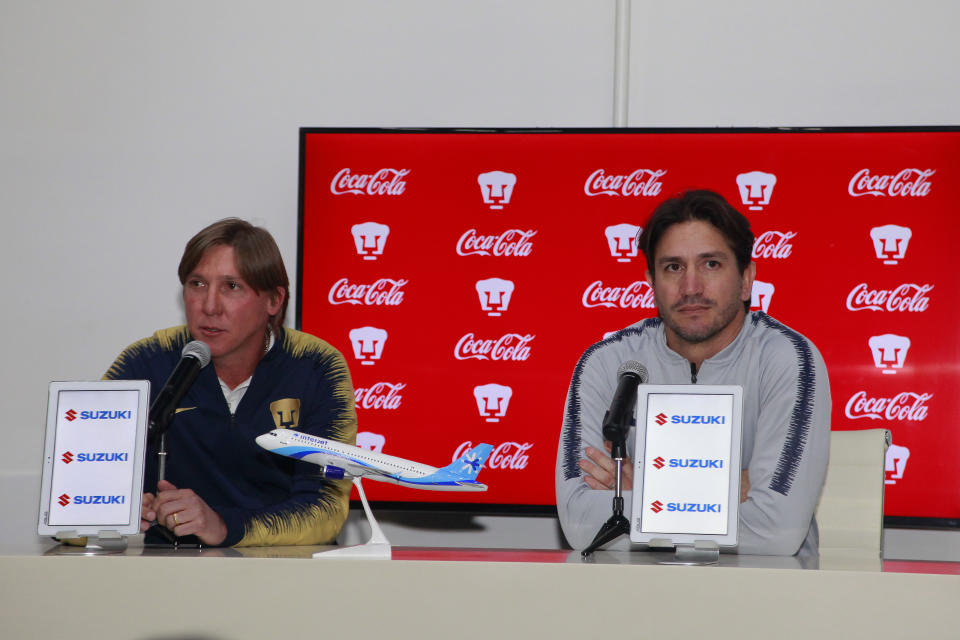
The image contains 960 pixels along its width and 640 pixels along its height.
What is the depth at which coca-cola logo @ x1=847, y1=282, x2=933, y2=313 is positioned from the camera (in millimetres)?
3561

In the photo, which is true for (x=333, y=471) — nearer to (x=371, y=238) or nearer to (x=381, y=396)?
(x=381, y=396)

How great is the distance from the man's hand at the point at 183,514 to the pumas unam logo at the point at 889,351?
2.55m

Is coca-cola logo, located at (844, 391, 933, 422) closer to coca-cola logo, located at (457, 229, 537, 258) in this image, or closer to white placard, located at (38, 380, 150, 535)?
coca-cola logo, located at (457, 229, 537, 258)

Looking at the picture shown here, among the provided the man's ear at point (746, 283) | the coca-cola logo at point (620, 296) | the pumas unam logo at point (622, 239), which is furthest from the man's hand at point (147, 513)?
the pumas unam logo at point (622, 239)

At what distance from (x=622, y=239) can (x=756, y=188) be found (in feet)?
1.79

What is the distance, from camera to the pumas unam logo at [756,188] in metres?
3.65

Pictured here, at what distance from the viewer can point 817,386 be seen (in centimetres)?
223

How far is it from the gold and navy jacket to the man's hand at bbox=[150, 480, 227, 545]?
32cm

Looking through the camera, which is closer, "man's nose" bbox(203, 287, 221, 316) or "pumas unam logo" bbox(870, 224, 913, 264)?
"man's nose" bbox(203, 287, 221, 316)

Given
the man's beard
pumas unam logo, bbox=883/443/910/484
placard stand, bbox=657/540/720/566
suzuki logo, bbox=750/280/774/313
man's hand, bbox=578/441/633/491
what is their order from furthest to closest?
suzuki logo, bbox=750/280/774/313
pumas unam logo, bbox=883/443/910/484
the man's beard
man's hand, bbox=578/441/633/491
placard stand, bbox=657/540/720/566

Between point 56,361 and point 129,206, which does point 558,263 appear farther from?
point 56,361

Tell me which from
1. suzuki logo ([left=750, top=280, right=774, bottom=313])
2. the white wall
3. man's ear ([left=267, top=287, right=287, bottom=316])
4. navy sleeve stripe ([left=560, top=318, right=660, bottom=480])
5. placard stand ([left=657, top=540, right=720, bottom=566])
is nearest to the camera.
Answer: placard stand ([left=657, top=540, right=720, bottom=566])

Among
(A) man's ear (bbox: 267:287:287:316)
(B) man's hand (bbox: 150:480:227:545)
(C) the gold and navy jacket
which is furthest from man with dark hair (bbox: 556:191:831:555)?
(A) man's ear (bbox: 267:287:287:316)

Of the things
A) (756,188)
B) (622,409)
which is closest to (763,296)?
(756,188)
